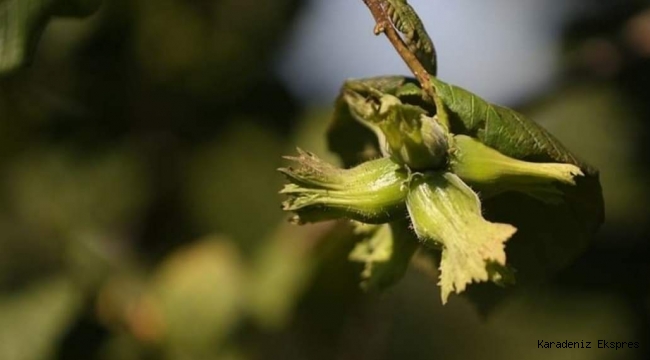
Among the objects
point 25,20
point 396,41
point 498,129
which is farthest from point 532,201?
point 25,20

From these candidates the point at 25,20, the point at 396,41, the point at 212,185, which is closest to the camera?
the point at 396,41

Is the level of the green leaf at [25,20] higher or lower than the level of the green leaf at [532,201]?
higher

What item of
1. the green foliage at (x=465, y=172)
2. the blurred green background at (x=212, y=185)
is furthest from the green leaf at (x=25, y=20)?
the blurred green background at (x=212, y=185)

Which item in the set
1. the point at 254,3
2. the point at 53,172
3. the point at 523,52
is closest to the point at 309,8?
the point at 254,3

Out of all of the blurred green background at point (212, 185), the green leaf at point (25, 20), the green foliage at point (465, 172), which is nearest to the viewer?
the green foliage at point (465, 172)

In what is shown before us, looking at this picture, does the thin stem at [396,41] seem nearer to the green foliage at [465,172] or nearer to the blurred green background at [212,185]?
the green foliage at [465,172]

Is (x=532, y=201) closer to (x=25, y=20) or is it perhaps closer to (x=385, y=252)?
(x=385, y=252)

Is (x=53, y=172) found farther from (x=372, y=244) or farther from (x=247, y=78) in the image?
(x=372, y=244)
